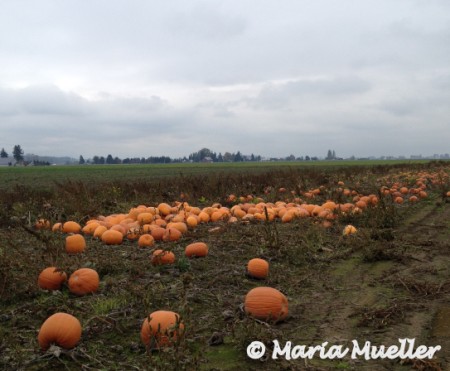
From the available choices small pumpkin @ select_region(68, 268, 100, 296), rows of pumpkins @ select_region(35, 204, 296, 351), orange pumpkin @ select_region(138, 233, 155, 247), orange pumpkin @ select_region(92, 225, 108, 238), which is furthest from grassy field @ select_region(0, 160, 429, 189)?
small pumpkin @ select_region(68, 268, 100, 296)

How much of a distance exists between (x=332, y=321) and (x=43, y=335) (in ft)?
7.45

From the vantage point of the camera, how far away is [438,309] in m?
3.69

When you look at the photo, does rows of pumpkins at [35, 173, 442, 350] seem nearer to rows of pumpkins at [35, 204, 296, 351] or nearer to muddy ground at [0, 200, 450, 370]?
rows of pumpkins at [35, 204, 296, 351]

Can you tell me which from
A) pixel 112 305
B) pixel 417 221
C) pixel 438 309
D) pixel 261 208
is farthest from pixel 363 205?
pixel 112 305

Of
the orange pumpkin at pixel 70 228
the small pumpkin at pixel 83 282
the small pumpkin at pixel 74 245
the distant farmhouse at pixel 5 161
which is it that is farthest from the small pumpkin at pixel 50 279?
the distant farmhouse at pixel 5 161

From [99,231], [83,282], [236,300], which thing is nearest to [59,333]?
[83,282]

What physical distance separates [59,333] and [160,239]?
334cm

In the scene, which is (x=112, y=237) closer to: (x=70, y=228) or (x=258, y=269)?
(x=70, y=228)

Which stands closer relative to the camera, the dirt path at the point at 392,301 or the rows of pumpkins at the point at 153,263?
the rows of pumpkins at the point at 153,263

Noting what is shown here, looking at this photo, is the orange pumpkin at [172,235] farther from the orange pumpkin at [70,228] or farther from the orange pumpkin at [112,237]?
the orange pumpkin at [70,228]

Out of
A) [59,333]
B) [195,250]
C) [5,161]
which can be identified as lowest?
[59,333]

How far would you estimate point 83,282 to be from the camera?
402 centimetres

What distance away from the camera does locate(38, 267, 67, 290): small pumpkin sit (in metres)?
4.09

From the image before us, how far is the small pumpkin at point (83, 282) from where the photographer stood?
158 inches
